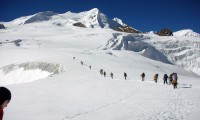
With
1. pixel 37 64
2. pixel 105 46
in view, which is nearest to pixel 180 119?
pixel 37 64

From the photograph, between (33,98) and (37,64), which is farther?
(37,64)

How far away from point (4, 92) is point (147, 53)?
103491 millimetres

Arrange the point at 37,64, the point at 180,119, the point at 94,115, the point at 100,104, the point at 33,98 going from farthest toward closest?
the point at 37,64 → the point at 33,98 → the point at 100,104 → the point at 94,115 → the point at 180,119

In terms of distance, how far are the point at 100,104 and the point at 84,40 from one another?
94521 millimetres

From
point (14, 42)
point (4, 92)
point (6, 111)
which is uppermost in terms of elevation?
point (14, 42)

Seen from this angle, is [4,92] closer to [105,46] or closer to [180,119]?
[180,119]

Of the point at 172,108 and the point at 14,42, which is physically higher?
the point at 14,42

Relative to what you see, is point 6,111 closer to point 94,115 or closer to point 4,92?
point 94,115

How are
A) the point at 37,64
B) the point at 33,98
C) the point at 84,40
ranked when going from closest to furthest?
the point at 33,98
the point at 37,64
the point at 84,40

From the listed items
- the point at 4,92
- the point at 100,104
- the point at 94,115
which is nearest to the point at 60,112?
the point at 94,115

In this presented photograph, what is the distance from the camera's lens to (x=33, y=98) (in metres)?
20.4

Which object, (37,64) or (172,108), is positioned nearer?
(172,108)

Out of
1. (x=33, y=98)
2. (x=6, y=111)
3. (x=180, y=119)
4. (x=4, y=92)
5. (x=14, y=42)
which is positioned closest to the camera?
(x=4, y=92)

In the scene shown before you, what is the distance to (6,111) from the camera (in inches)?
628
